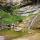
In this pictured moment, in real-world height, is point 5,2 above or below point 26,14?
above

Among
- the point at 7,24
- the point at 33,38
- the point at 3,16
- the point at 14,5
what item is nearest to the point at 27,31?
the point at 33,38

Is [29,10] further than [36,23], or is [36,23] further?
[29,10]

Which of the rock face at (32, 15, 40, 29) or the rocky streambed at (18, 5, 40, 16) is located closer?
the rock face at (32, 15, 40, 29)

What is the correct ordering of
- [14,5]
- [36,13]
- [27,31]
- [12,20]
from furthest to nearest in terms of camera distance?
[14,5], [36,13], [12,20], [27,31]

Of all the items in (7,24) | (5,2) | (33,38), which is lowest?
(33,38)

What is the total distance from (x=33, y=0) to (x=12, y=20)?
0.49m

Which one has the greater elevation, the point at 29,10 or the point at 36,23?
the point at 29,10

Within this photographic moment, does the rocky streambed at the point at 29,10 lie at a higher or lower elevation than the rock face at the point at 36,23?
higher

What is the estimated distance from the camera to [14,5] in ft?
5.65

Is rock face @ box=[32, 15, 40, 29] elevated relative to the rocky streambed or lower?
lower

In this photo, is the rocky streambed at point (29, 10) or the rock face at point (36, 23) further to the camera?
the rocky streambed at point (29, 10)

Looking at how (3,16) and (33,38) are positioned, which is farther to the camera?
(3,16)

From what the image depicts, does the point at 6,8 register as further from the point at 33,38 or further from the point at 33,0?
the point at 33,38

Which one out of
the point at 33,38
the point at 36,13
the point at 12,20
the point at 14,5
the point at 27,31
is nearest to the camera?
the point at 33,38
